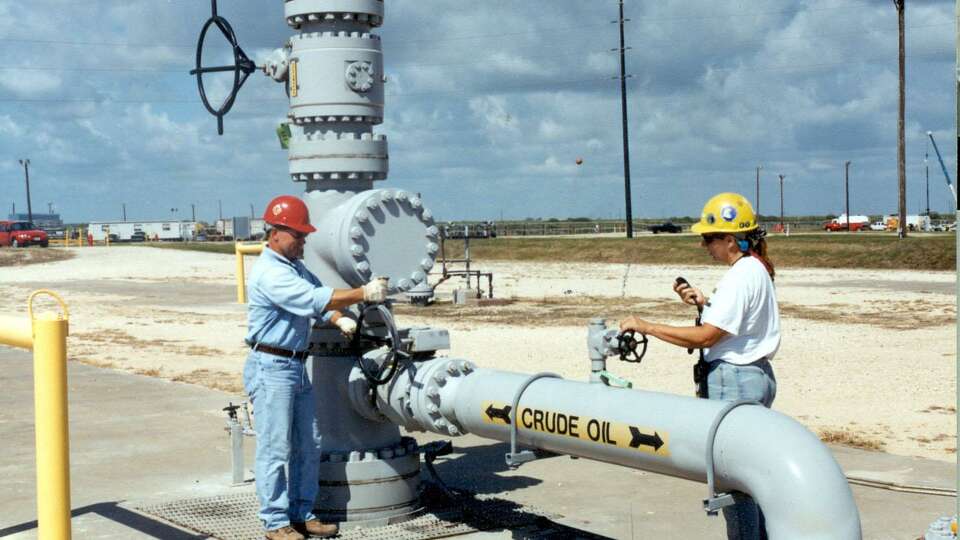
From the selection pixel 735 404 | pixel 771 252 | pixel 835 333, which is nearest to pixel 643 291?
pixel 835 333

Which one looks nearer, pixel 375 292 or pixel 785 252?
pixel 375 292

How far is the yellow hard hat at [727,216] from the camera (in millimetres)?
5059

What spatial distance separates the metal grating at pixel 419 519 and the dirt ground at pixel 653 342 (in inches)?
134

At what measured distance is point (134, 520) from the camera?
6535 mm

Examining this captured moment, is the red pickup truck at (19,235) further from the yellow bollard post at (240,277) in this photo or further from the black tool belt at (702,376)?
the black tool belt at (702,376)

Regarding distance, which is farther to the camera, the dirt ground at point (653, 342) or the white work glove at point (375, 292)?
the dirt ground at point (653, 342)

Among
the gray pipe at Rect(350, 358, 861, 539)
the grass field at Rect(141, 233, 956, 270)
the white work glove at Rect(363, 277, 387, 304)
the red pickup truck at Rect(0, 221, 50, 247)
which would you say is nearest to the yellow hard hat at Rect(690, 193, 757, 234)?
the gray pipe at Rect(350, 358, 861, 539)

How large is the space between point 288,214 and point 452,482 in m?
2.32

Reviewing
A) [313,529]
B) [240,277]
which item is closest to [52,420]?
[313,529]

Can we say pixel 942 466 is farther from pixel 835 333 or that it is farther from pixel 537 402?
pixel 835 333

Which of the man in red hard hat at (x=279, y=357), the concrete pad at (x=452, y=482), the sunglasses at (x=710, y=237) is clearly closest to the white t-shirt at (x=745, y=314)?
the sunglasses at (x=710, y=237)

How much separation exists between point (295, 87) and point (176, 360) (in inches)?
340

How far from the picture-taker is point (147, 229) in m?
100

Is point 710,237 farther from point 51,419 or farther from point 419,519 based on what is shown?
point 51,419
